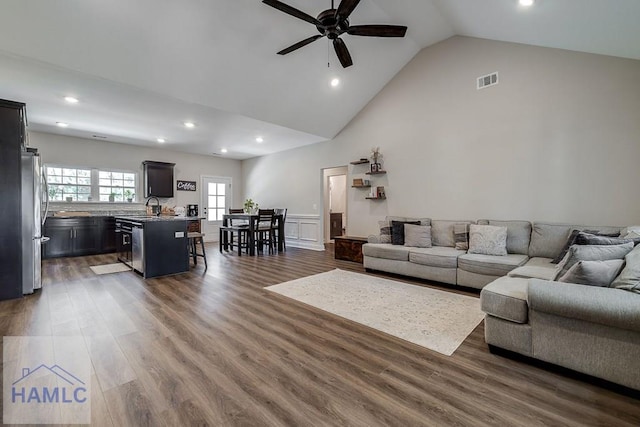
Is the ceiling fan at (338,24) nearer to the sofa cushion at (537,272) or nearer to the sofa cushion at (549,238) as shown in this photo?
the sofa cushion at (537,272)

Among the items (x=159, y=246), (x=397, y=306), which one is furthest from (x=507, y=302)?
(x=159, y=246)

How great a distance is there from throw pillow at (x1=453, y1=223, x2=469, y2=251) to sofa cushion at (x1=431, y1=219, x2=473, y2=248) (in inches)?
3.7

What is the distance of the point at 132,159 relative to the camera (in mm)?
7461

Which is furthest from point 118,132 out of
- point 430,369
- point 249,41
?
point 430,369

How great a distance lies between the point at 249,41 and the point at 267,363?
3996 mm

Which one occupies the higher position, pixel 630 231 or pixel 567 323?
pixel 630 231

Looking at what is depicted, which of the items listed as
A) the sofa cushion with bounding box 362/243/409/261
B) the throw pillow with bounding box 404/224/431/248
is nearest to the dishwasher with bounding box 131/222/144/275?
the sofa cushion with bounding box 362/243/409/261

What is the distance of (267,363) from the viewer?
2023 mm

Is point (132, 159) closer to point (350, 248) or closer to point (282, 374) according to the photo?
point (350, 248)

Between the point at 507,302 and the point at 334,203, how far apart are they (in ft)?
25.5

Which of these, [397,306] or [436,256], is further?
[436,256]

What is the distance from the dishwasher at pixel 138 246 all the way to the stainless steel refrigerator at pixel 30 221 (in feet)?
3.71

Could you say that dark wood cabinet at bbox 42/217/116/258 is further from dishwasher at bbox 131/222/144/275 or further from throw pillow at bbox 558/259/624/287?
throw pillow at bbox 558/259/624/287

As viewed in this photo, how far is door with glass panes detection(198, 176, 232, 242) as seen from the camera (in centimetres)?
891
